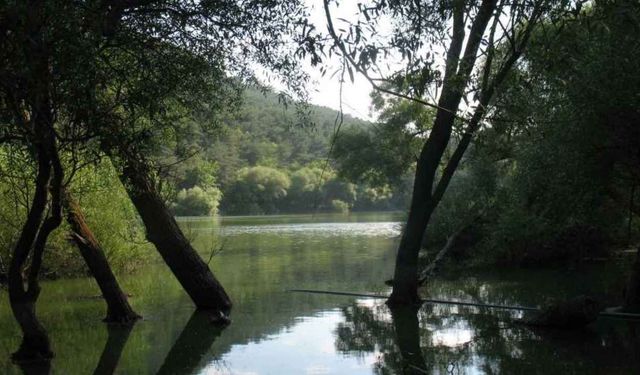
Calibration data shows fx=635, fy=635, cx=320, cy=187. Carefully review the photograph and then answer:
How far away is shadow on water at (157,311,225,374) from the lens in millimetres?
9375

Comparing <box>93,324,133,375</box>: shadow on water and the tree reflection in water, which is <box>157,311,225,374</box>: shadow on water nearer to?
<box>93,324,133,375</box>: shadow on water

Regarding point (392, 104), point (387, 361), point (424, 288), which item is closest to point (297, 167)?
point (392, 104)

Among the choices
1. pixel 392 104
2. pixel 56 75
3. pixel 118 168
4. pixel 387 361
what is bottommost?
pixel 387 361

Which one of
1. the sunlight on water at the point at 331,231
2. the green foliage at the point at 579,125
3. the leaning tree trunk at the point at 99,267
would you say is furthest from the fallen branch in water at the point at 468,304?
the sunlight on water at the point at 331,231

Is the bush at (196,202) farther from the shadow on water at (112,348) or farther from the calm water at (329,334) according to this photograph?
the shadow on water at (112,348)

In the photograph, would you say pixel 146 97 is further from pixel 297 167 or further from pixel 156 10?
pixel 297 167

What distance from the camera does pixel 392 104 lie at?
33844 millimetres

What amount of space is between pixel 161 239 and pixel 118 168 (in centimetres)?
427

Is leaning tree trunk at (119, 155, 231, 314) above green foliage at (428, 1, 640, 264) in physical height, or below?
below

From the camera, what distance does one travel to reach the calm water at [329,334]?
30.0 feet

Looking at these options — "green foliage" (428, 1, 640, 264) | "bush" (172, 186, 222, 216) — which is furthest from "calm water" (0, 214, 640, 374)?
"bush" (172, 186, 222, 216)

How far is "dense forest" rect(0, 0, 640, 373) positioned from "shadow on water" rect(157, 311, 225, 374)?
0.25m

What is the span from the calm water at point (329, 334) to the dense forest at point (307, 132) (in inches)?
9.2

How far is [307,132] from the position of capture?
10.7 metres
